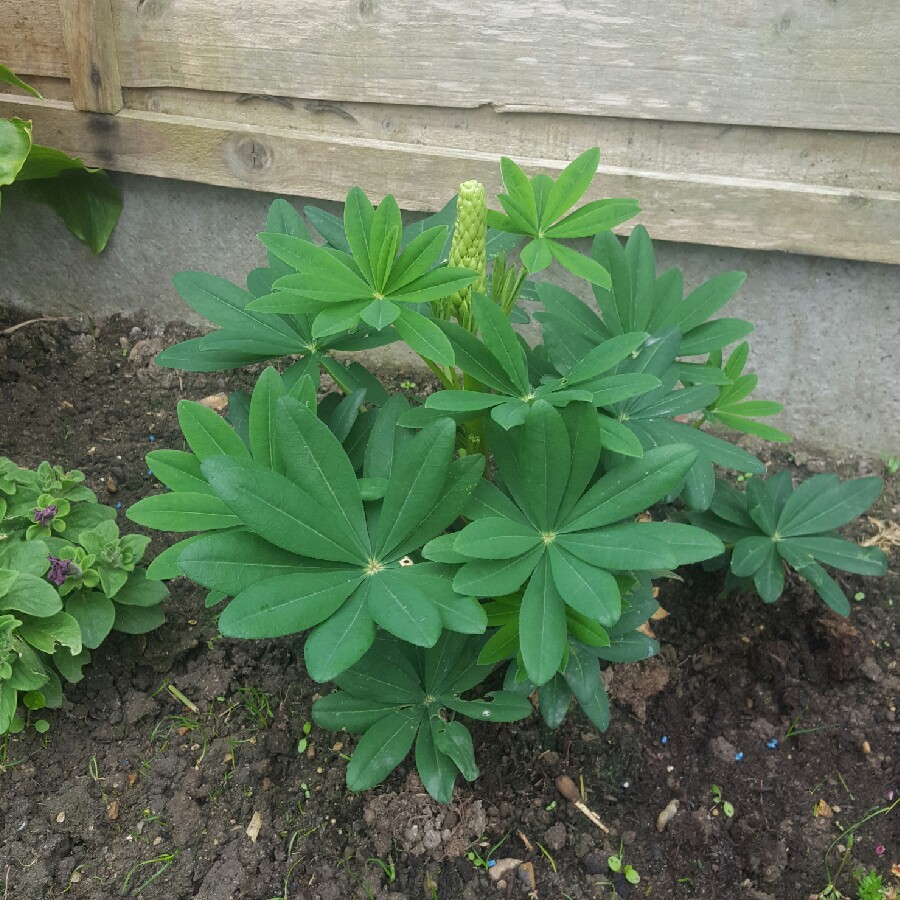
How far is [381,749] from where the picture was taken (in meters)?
1.33

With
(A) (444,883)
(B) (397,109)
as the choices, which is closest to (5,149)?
(B) (397,109)

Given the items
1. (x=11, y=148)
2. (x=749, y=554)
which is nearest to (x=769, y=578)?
(x=749, y=554)

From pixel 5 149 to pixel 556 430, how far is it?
1.68 meters

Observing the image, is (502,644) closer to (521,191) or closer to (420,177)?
(521,191)

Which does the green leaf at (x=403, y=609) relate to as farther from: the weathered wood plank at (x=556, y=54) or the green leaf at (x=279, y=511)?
the weathered wood plank at (x=556, y=54)

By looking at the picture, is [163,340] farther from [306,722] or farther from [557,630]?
[557,630]

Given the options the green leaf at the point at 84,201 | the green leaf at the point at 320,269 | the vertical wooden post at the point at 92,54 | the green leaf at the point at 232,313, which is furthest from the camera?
the green leaf at the point at 84,201

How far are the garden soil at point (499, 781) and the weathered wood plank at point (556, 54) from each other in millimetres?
1177

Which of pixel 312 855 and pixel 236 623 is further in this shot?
pixel 312 855

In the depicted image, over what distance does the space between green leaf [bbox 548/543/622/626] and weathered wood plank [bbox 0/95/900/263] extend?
132 centimetres

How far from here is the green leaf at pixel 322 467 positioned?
40.6 inches

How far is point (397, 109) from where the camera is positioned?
7.18ft

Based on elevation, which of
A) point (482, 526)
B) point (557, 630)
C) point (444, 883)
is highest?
point (482, 526)

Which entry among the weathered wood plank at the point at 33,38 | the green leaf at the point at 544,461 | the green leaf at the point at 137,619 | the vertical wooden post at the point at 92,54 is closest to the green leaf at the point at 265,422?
the green leaf at the point at 544,461
